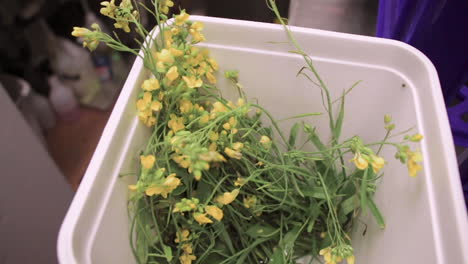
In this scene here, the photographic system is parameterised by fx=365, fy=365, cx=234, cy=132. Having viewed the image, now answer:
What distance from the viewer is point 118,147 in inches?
17.9

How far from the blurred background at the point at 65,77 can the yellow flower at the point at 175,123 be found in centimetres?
32

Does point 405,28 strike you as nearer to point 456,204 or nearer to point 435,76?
point 435,76

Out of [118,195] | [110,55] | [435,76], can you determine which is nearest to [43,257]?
[118,195]

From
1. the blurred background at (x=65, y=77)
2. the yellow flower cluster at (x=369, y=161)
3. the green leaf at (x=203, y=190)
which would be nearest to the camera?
the yellow flower cluster at (x=369, y=161)

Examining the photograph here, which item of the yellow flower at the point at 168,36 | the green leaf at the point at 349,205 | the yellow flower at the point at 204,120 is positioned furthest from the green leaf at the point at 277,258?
the yellow flower at the point at 168,36

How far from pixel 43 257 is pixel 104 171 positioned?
565 mm

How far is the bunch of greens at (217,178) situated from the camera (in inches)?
16.9

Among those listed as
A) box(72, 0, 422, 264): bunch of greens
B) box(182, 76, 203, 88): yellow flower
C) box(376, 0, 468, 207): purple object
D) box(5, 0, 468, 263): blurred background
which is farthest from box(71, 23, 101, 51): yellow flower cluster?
box(376, 0, 468, 207): purple object

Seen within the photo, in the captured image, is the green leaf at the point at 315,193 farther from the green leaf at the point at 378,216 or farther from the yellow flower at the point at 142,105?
the yellow flower at the point at 142,105

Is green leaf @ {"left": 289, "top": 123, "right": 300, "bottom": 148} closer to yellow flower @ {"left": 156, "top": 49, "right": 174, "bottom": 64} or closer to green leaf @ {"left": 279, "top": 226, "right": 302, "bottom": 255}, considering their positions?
green leaf @ {"left": 279, "top": 226, "right": 302, "bottom": 255}

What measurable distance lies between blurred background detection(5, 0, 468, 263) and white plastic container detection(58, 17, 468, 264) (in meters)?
0.16

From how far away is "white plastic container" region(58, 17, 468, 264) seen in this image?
1.26 ft

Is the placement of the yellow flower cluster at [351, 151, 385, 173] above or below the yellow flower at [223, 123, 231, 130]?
above

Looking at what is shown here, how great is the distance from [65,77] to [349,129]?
1.04 metres
